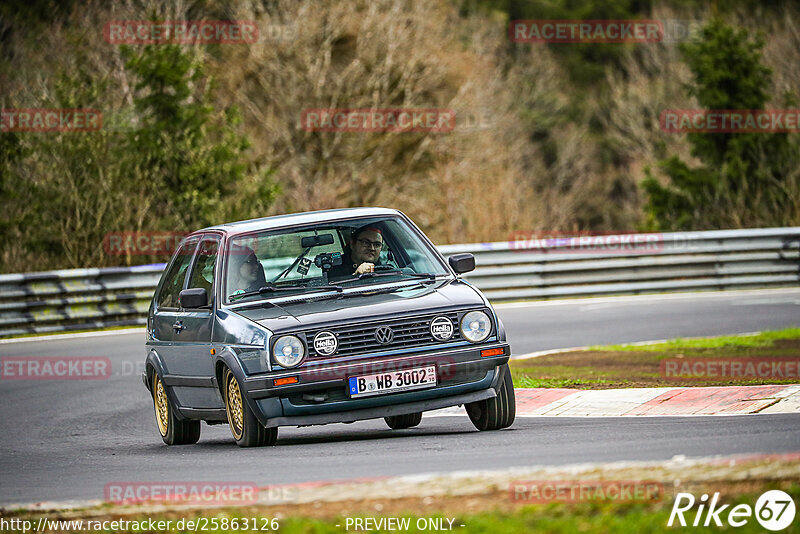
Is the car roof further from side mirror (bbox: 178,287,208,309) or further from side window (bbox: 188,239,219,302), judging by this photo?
side mirror (bbox: 178,287,208,309)

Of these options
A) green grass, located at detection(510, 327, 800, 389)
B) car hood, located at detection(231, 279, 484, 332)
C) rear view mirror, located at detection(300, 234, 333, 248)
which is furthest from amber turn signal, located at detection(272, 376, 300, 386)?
green grass, located at detection(510, 327, 800, 389)

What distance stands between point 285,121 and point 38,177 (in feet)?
53.8

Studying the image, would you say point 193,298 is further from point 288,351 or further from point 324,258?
point 288,351

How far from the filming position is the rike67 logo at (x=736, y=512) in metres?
4.97

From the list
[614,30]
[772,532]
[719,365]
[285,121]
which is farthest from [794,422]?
[614,30]

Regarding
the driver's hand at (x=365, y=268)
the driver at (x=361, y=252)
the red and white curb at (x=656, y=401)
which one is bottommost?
the red and white curb at (x=656, y=401)

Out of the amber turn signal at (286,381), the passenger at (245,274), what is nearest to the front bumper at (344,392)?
the amber turn signal at (286,381)

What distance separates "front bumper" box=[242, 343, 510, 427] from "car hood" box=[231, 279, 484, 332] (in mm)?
299

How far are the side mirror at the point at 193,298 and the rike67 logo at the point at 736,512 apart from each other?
4.87m

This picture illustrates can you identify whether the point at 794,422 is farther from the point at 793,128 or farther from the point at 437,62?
the point at 437,62

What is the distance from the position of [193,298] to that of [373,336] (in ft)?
5.34

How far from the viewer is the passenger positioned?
9312 mm

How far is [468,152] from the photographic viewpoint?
42688 mm

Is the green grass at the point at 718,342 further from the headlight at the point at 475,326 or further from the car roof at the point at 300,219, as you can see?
the headlight at the point at 475,326
